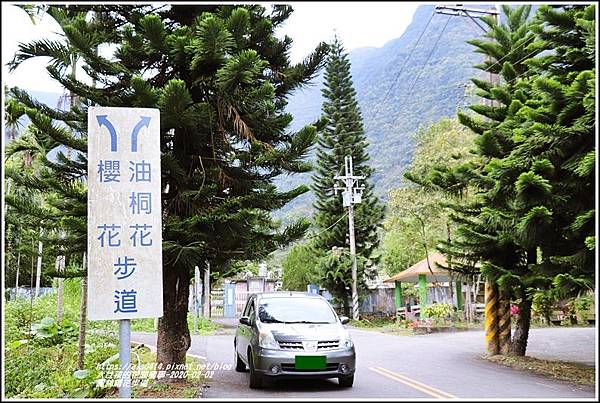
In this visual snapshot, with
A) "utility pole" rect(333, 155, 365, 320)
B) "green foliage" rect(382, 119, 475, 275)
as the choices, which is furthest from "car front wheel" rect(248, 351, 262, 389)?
"utility pole" rect(333, 155, 365, 320)

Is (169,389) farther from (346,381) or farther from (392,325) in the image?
(392,325)

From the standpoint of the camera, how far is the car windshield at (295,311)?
27.8 ft

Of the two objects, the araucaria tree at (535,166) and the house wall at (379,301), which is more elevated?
the araucaria tree at (535,166)

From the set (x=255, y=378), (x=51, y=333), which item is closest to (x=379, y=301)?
(x=51, y=333)

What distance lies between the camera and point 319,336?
7.89 m

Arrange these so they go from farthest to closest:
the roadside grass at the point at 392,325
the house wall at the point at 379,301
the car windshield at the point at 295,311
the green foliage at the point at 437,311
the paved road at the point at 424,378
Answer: the house wall at the point at 379,301 → the green foliage at the point at 437,311 → the roadside grass at the point at 392,325 → the car windshield at the point at 295,311 → the paved road at the point at 424,378

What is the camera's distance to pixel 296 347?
7.72 metres

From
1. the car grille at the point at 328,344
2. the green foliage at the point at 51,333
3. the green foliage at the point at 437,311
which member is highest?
the car grille at the point at 328,344

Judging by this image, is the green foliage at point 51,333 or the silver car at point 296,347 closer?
the silver car at point 296,347

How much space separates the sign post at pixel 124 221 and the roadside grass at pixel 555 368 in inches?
271

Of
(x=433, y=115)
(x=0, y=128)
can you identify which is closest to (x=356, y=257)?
(x=0, y=128)

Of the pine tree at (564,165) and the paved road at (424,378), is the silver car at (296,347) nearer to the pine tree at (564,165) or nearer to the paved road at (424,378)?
the paved road at (424,378)

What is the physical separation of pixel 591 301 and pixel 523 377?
1551 centimetres

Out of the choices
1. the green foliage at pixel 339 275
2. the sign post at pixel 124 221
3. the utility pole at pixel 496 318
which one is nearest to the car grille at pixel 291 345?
the sign post at pixel 124 221
